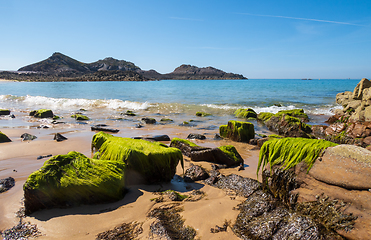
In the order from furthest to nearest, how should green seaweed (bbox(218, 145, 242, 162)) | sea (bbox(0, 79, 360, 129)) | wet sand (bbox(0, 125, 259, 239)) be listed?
sea (bbox(0, 79, 360, 129)) → green seaweed (bbox(218, 145, 242, 162)) → wet sand (bbox(0, 125, 259, 239))

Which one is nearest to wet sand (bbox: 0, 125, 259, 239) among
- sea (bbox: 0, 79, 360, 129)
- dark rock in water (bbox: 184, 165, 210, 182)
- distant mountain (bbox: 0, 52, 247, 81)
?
dark rock in water (bbox: 184, 165, 210, 182)

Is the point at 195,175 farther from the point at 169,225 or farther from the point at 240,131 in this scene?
the point at 240,131

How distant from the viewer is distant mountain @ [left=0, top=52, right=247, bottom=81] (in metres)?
98.5

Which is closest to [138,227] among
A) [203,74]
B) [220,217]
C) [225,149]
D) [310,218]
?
[220,217]

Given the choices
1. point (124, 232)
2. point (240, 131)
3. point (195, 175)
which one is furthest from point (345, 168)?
point (240, 131)

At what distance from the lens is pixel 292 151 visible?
11.7ft

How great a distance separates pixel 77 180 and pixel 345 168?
410 cm

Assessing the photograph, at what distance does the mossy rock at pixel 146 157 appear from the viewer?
168 inches

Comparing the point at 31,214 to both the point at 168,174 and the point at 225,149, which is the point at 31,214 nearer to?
the point at 168,174

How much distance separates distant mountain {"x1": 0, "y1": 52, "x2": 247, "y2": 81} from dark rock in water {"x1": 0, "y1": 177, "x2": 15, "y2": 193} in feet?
330

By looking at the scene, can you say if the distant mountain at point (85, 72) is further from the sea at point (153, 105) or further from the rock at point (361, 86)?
the rock at point (361, 86)

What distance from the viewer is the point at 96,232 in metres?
2.81

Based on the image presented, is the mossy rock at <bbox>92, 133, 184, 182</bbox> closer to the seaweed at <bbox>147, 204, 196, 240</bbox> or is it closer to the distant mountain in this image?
the seaweed at <bbox>147, 204, 196, 240</bbox>

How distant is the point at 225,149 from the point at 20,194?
189 inches
